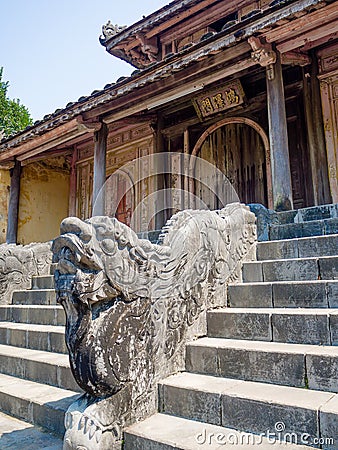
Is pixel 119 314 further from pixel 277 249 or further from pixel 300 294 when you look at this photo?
pixel 277 249

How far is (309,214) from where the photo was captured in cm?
435

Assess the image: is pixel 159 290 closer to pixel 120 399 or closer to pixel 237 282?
pixel 120 399

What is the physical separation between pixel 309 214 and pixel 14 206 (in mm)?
7445

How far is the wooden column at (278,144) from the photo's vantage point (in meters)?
5.01

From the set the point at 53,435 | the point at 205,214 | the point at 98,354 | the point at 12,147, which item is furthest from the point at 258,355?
the point at 12,147

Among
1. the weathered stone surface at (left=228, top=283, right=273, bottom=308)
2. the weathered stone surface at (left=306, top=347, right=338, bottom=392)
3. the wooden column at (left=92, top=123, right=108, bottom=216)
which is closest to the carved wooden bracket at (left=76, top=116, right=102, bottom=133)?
the wooden column at (left=92, top=123, right=108, bottom=216)

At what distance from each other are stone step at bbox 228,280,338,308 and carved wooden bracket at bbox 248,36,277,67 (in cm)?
382

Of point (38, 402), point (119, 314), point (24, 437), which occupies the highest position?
point (119, 314)

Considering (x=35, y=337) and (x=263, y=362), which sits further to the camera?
(x=35, y=337)

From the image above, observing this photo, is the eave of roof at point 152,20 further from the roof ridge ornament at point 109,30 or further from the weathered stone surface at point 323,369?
the weathered stone surface at point 323,369

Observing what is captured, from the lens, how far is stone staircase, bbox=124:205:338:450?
175cm

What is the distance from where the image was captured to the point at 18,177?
9.36 meters

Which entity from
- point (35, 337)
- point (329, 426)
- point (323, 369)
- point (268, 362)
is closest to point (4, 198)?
point (35, 337)

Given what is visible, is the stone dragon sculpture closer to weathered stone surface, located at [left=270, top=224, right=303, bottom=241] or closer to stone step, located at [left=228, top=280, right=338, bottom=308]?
stone step, located at [left=228, top=280, right=338, bottom=308]
